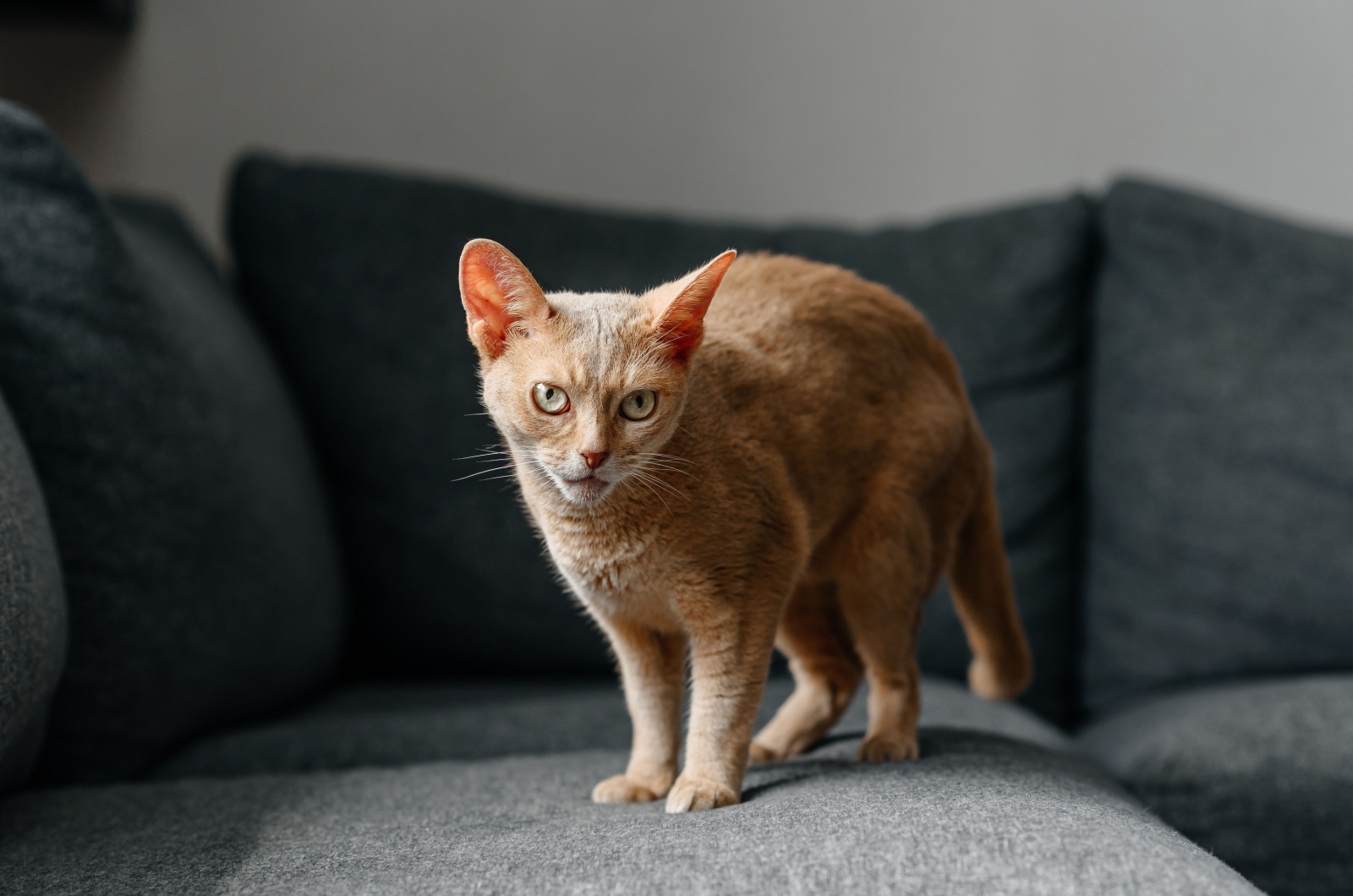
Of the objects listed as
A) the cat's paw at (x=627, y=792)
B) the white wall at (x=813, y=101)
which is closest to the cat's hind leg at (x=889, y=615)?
the cat's paw at (x=627, y=792)

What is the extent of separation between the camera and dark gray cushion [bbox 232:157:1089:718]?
1.72 m

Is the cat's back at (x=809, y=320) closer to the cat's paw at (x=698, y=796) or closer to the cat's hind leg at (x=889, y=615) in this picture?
the cat's hind leg at (x=889, y=615)

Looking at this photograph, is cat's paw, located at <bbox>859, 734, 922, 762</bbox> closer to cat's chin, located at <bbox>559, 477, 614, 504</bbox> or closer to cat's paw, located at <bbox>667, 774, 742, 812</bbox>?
cat's paw, located at <bbox>667, 774, 742, 812</bbox>

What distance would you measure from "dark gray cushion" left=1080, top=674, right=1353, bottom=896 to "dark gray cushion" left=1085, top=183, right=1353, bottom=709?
276 millimetres

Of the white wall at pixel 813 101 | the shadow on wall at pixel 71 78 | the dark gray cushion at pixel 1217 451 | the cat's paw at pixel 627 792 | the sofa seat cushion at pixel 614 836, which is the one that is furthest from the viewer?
the white wall at pixel 813 101

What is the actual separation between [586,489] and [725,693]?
227 millimetres

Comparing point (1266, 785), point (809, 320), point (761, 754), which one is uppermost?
point (809, 320)

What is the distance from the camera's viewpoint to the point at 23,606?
0.90 meters

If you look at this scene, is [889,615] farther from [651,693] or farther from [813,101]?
[813,101]

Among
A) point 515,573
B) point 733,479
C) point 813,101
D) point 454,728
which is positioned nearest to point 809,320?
point 733,479

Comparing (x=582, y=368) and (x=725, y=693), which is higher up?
(x=582, y=368)

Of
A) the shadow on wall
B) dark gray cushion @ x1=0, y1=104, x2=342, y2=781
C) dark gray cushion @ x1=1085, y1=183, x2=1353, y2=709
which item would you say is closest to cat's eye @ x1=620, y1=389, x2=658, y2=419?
dark gray cushion @ x1=0, y1=104, x2=342, y2=781

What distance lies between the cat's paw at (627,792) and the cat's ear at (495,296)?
0.42 metres

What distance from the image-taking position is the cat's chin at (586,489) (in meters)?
0.86
